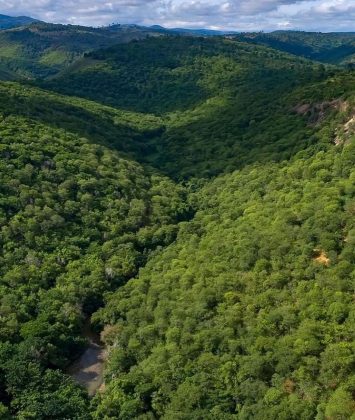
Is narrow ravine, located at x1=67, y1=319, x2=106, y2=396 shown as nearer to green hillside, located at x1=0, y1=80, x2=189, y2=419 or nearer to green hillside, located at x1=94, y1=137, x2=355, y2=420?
green hillside, located at x1=0, y1=80, x2=189, y2=419

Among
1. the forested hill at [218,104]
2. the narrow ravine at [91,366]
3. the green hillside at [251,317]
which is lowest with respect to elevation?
the narrow ravine at [91,366]

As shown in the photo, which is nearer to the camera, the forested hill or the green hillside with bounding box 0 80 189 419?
the green hillside with bounding box 0 80 189 419

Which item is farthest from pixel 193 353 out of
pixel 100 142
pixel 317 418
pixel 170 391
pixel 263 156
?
pixel 100 142

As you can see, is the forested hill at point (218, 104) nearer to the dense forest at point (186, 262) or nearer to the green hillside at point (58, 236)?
the dense forest at point (186, 262)

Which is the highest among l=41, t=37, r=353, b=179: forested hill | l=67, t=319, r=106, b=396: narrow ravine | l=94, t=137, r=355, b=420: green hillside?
l=41, t=37, r=353, b=179: forested hill

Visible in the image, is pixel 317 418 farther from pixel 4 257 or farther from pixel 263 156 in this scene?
pixel 263 156

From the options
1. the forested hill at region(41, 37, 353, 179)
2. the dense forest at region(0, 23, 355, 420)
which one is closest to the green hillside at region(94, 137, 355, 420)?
the dense forest at region(0, 23, 355, 420)


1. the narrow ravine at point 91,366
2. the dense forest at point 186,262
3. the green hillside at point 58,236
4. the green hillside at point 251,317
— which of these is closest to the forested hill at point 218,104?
the dense forest at point 186,262
